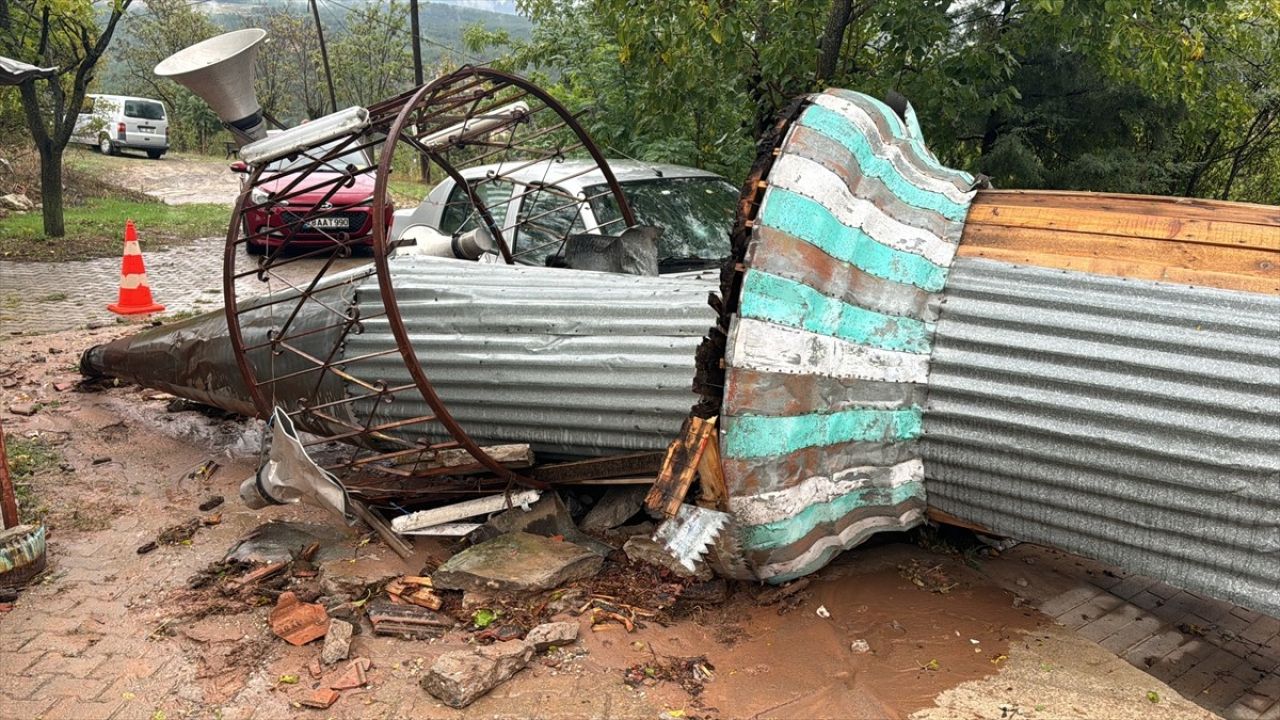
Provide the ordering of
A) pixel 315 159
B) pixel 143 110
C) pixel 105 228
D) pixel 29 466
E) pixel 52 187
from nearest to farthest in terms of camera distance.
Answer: pixel 315 159 < pixel 29 466 < pixel 52 187 < pixel 105 228 < pixel 143 110

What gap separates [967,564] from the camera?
13.0ft

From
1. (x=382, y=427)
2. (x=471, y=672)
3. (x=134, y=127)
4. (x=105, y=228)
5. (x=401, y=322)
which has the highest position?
(x=134, y=127)

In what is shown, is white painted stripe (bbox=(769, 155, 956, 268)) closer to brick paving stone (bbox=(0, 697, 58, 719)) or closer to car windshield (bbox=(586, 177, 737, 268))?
car windshield (bbox=(586, 177, 737, 268))

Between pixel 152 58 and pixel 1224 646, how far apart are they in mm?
38620

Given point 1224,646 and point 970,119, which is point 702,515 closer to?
point 1224,646

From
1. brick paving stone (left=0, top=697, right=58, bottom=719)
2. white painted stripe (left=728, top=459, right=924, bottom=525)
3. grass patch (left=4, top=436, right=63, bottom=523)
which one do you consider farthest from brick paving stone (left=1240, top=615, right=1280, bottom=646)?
grass patch (left=4, top=436, right=63, bottom=523)

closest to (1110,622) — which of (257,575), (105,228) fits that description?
(257,575)

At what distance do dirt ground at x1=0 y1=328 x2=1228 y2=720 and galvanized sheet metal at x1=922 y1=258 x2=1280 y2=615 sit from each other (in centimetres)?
44

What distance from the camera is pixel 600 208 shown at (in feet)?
21.1

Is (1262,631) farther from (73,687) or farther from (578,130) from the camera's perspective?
(73,687)

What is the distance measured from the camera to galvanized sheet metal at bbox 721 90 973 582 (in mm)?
3045

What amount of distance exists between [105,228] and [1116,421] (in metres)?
14.1

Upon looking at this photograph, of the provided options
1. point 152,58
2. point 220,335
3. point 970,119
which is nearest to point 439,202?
point 220,335

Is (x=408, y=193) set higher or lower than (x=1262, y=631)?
higher
